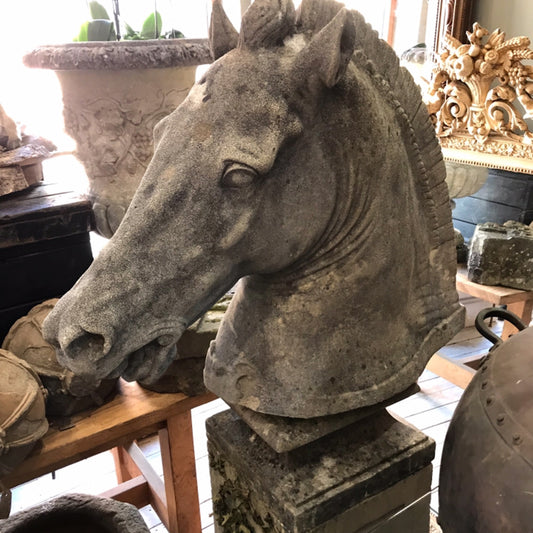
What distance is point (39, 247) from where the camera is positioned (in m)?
1.30

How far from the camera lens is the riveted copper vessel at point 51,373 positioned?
1.15 meters

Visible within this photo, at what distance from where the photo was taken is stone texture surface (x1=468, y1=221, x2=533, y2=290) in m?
1.88

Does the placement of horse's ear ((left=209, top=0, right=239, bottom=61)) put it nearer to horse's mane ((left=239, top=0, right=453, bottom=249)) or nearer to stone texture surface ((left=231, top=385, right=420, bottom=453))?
horse's mane ((left=239, top=0, right=453, bottom=249))

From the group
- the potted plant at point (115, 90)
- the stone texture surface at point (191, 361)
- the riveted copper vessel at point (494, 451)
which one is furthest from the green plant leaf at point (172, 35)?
the riveted copper vessel at point (494, 451)

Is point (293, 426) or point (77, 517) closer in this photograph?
point (293, 426)

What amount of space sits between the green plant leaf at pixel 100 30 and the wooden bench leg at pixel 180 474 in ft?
3.08

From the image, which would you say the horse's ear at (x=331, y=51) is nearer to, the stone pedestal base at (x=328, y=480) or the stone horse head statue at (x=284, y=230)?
the stone horse head statue at (x=284, y=230)

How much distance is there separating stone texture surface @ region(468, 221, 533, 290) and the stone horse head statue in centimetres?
119

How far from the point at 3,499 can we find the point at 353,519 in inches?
28.8

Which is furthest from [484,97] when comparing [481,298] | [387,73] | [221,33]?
[221,33]

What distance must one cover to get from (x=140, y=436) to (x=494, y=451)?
2.67 ft

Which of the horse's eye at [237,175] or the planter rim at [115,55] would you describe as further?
the planter rim at [115,55]

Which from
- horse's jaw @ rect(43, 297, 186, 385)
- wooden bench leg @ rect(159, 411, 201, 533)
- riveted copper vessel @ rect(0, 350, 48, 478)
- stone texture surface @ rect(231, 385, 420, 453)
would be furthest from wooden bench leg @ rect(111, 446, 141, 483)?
horse's jaw @ rect(43, 297, 186, 385)

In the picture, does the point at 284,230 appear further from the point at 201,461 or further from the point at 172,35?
the point at 201,461
